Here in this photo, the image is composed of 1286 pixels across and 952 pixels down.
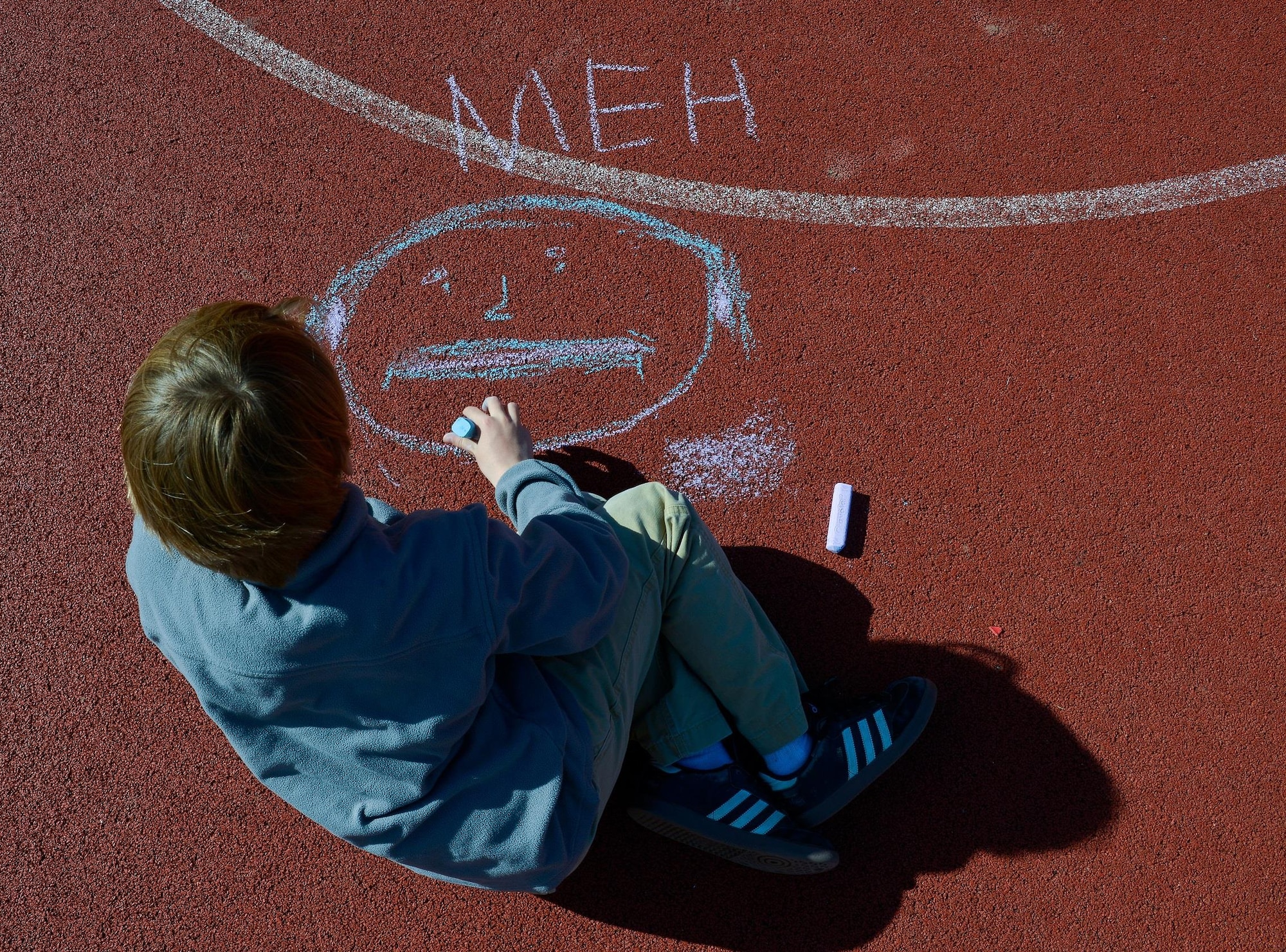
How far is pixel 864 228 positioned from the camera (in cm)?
283

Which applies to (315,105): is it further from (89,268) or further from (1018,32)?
(1018,32)

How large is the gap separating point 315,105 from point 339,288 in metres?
0.69

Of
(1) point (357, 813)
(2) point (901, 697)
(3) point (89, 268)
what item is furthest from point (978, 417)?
(3) point (89, 268)

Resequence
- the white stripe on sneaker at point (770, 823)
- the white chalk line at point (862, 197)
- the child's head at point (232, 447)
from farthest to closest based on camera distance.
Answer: the white chalk line at point (862, 197) → the white stripe on sneaker at point (770, 823) → the child's head at point (232, 447)

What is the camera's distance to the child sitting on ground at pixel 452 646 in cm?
140

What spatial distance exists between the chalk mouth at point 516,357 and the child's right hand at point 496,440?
8.4 inches

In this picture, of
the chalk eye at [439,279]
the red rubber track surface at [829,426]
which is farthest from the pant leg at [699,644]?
the chalk eye at [439,279]

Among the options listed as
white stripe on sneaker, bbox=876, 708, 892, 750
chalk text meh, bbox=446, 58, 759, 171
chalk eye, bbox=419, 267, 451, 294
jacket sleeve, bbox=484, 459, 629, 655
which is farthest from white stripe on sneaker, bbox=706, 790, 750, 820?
chalk text meh, bbox=446, 58, 759, 171

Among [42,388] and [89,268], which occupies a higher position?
[89,268]

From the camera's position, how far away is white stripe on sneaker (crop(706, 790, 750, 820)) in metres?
2.24

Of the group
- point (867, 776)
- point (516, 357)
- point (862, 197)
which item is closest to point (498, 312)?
point (516, 357)

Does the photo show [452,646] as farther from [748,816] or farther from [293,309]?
[748,816]

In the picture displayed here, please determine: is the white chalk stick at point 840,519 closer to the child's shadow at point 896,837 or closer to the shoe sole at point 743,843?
the child's shadow at point 896,837

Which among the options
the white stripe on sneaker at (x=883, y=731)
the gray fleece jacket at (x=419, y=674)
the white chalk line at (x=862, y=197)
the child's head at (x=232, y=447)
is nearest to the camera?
the child's head at (x=232, y=447)
